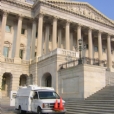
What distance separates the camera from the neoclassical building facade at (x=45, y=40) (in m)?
26.4

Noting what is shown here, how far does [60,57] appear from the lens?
26.5m

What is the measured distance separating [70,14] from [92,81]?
2286cm

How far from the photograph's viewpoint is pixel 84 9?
45.0 metres

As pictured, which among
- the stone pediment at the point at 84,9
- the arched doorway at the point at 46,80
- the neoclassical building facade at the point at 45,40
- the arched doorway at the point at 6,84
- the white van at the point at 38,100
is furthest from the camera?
the stone pediment at the point at 84,9

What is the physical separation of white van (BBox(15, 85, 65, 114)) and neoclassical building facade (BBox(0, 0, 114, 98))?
6.17 meters

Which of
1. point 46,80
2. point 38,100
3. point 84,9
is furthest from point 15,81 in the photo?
point 84,9

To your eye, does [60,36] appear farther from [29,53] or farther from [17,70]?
[17,70]

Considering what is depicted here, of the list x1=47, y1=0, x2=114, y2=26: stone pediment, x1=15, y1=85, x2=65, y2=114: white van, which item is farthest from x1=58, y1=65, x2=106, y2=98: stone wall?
x1=47, y1=0, x2=114, y2=26: stone pediment

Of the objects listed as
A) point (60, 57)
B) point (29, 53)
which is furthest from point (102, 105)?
point (29, 53)

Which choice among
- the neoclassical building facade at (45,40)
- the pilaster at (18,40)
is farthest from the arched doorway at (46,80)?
the pilaster at (18,40)

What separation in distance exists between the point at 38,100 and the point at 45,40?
79.9 ft

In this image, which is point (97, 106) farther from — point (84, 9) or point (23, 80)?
point (84, 9)

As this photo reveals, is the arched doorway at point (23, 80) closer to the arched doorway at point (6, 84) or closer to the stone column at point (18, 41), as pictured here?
the arched doorway at point (6, 84)

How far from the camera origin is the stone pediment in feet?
133
